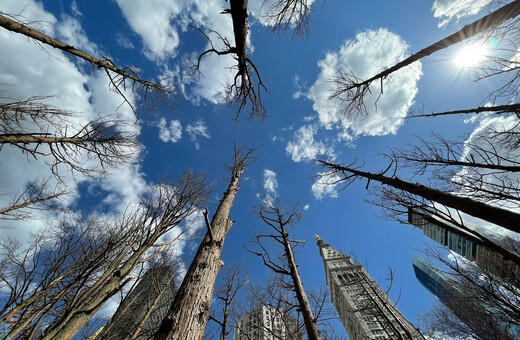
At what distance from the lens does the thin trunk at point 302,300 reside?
4.27 meters

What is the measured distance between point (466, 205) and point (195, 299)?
14.8ft

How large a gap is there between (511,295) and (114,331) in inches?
568

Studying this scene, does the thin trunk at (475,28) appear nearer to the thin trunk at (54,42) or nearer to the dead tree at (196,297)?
the dead tree at (196,297)

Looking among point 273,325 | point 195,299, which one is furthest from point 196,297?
point 273,325

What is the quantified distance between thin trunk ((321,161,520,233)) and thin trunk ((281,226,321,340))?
11.5ft

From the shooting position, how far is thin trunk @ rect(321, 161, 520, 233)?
9.01 ft

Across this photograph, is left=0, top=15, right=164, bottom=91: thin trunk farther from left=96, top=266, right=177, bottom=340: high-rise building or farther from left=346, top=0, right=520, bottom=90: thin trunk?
left=346, top=0, right=520, bottom=90: thin trunk

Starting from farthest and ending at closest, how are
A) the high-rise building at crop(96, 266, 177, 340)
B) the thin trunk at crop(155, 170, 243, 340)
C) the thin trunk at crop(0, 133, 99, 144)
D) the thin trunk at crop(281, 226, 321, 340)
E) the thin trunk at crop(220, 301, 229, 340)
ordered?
the thin trunk at crop(220, 301, 229, 340) → the high-rise building at crop(96, 266, 177, 340) → the thin trunk at crop(281, 226, 321, 340) → the thin trunk at crop(0, 133, 99, 144) → the thin trunk at crop(155, 170, 243, 340)

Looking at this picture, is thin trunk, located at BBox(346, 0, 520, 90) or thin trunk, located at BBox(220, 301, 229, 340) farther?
thin trunk, located at BBox(220, 301, 229, 340)

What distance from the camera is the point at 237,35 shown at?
279 centimetres

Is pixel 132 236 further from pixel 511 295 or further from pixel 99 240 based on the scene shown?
pixel 511 295

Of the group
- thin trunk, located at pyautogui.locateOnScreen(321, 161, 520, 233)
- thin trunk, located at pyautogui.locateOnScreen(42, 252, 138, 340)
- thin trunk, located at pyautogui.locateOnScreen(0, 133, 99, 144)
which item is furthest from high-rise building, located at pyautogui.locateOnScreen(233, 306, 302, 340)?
thin trunk, located at pyautogui.locateOnScreen(0, 133, 99, 144)

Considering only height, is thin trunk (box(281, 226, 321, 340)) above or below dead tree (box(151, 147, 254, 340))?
above

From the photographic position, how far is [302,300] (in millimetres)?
4883
